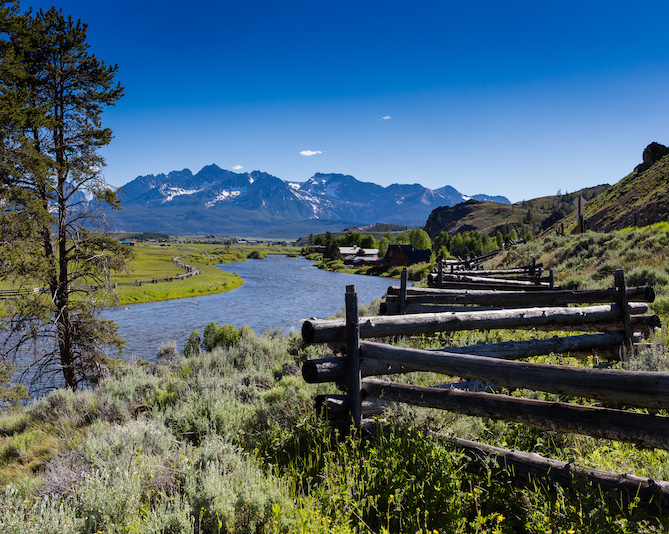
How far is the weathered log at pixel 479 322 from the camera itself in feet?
15.9

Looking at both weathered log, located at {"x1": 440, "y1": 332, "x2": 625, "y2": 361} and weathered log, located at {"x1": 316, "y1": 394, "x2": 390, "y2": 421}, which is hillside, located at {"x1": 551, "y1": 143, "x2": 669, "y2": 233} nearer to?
weathered log, located at {"x1": 440, "y1": 332, "x2": 625, "y2": 361}

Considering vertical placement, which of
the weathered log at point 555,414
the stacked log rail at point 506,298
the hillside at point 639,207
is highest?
the hillside at point 639,207

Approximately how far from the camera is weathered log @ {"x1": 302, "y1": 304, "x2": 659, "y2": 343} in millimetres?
4844

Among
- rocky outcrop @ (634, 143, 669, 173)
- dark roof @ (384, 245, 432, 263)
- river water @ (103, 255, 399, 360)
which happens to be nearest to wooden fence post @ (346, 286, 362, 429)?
river water @ (103, 255, 399, 360)

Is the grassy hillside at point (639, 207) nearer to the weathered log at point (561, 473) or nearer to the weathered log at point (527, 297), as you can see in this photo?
the weathered log at point (527, 297)

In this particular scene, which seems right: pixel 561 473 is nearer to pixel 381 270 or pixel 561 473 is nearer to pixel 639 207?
pixel 639 207

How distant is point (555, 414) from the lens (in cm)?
328

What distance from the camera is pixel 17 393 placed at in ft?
36.8

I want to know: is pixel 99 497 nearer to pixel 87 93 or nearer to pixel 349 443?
pixel 349 443

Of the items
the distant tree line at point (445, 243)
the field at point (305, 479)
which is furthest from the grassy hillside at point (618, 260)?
the distant tree line at point (445, 243)

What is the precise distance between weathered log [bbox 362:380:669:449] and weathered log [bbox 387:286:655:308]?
481 cm

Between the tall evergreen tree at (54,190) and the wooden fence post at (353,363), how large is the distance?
1108 centimetres

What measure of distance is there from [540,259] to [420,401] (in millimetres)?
29539

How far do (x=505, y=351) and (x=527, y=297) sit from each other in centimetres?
359
